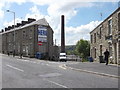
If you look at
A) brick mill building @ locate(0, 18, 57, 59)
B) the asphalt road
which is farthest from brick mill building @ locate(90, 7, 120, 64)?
brick mill building @ locate(0, 18, 57, 59)

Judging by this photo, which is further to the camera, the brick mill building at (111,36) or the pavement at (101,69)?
the brick mill building at (111,36)

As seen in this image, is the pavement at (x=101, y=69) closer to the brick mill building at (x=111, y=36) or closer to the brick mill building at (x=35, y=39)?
the brick mill building at (x=111, y=36)

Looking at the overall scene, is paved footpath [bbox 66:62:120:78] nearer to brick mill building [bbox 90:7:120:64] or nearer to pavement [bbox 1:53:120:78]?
pavement [bbox 1:53:120:78]

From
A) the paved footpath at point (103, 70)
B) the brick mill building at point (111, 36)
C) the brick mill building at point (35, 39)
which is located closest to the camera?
the paved footpath at point (103, 70)

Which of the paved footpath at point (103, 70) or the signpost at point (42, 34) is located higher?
the signpost at point (42, 34)

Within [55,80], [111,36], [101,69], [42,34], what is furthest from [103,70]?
[42,34]

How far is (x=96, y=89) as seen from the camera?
10.1m

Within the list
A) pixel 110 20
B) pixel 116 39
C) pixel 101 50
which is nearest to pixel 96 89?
pixel 116 39

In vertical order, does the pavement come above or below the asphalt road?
above

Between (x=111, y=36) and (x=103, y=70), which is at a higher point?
(x=111, y=36)

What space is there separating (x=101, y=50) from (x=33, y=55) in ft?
67.2

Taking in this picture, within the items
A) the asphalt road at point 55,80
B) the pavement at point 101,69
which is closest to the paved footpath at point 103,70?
the pavement at point 101,69

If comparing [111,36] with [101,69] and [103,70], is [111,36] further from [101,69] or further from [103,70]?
[103,70]

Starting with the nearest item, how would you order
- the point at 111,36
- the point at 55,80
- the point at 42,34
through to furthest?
1. the point at 55,80
2. the point at 111,36
3. the point at 42,34
